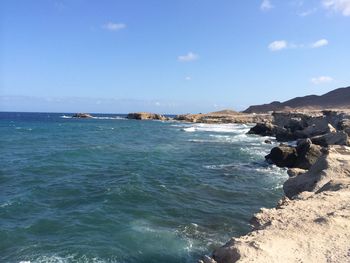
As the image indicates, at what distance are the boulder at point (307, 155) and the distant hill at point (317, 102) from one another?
283 ft

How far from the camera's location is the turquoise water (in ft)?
38.4

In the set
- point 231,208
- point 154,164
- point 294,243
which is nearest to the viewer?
point 294,243

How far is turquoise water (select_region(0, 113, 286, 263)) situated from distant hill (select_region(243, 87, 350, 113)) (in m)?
89.9

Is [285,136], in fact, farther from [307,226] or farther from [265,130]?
[307,226]

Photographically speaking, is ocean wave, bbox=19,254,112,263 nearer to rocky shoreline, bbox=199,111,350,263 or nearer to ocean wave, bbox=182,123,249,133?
rocky shoreline, bbox=199,111,350,263

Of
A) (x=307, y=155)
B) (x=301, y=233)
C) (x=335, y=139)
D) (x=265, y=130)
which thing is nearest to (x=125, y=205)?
(x=301, y=233)

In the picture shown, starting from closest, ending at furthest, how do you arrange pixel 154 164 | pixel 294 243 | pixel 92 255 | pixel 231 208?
pixel 294 243, pixel 92 255, pixel 231 208, pixel 154 164

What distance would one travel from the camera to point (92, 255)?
11250 millimetres

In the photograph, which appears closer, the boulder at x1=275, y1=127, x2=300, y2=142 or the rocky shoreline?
the rocky shoreline

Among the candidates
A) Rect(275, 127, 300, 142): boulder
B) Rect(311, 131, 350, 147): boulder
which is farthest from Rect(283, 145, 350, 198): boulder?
Rect(275, 127, 300, 142): boulder

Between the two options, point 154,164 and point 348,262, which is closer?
point 348,262

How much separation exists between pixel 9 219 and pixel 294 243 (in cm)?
1088

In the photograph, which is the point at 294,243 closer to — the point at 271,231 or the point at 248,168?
the point at 271,231

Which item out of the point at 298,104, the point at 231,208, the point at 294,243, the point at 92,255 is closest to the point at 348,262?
the point at 294,243
